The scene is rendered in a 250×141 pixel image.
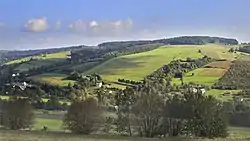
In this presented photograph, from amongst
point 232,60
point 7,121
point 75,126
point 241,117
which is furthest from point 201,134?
point 232,60

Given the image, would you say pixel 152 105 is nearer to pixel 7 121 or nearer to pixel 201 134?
pixel 201 134

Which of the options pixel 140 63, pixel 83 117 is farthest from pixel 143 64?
pixel 83 117

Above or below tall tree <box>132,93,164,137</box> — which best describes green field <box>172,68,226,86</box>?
below

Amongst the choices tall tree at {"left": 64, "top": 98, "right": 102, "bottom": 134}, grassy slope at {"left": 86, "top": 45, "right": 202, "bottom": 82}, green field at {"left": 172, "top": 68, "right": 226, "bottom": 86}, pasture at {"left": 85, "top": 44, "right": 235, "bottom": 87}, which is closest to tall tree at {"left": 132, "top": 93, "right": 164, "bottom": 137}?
tall tree at {"left": 64, "top": 98, "right": 102, "bottom": 134}

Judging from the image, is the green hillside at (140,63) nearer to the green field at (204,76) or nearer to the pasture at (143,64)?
the pasture at (143,64)

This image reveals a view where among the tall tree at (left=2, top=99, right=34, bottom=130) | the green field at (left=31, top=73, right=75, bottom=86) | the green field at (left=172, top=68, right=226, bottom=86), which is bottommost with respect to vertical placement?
the green field at (left=31, top=73, right=75, bottom=86)

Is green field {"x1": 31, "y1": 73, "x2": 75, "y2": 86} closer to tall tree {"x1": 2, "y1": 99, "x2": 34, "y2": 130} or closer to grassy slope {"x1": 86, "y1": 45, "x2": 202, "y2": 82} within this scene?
grassy slope {"x1": 86, "y1": 45, "x2": 202, "y2": 82}
